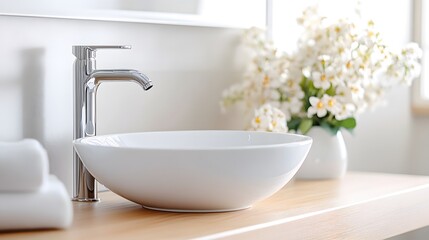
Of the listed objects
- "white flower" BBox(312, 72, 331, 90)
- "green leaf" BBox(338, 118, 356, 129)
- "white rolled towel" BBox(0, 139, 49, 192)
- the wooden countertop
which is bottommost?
the wooden countertop

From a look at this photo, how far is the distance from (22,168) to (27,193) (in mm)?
46

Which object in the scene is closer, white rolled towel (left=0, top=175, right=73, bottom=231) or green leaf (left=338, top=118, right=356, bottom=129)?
white rolled towel (left=0, top=175, right=73, bottom=231)

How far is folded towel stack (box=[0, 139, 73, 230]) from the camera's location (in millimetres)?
1302

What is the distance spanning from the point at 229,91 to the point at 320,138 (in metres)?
0.25

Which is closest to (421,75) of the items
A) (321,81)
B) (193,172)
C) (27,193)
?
(321,81)

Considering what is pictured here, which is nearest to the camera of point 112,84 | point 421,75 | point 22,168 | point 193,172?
point 22,168

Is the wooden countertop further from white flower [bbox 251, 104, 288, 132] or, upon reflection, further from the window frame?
the window frame

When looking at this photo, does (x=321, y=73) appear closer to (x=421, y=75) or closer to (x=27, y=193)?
(x=421, y=75)

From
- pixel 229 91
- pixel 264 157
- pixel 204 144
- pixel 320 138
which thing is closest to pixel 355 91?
pixel 320 138

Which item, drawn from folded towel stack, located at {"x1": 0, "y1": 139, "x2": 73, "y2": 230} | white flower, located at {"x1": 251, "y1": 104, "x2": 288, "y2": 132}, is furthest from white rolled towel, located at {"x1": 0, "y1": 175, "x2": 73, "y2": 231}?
white flower, located at {"x1": 251, "y1": 104, "x2": 288, "y2": 132}

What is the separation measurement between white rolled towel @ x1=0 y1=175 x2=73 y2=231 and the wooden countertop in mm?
18

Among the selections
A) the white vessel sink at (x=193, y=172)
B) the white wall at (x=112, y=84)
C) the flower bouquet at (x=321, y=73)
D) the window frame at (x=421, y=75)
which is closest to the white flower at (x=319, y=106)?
the flower bouquet at (x=321, y=73)

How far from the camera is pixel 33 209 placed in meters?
1.31

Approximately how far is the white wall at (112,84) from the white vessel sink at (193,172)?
0.20 metres
